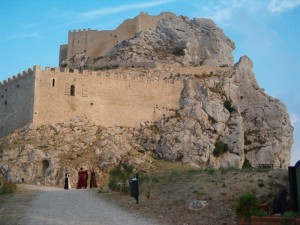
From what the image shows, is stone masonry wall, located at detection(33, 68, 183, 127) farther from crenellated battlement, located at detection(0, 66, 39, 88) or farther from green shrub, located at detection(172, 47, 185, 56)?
green shrub, located at detection(172, 47, 185, 56)

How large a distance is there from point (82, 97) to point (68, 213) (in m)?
22.2

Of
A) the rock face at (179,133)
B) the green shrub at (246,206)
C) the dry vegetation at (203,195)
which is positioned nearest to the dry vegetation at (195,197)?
the dry vegetation at (203,195)

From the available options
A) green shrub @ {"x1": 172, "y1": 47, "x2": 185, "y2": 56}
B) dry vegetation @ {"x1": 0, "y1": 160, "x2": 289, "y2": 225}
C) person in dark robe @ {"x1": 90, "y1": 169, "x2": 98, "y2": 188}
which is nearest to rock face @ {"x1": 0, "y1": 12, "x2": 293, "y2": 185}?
green shrub @ {"x1": 172, "y1": 47, "x2": 185, "y2": 56}

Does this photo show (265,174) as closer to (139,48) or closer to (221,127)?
(221,127)

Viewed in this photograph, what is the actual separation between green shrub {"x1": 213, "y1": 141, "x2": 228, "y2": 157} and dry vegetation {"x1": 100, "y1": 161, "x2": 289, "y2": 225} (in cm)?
1944

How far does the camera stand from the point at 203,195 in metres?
14.2

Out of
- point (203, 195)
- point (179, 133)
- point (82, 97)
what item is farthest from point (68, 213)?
point (179, 133)

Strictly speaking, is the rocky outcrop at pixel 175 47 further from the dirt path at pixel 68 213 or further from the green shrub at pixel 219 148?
the dirt path at pixel 68 213

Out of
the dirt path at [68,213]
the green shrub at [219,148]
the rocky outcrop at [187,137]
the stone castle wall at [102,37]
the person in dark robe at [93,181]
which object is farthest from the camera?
the stone castle wall at [102,37]

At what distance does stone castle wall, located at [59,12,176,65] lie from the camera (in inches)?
2130

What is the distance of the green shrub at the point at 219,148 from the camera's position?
37.2 metres

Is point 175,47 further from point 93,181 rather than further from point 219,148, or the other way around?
point 93,181

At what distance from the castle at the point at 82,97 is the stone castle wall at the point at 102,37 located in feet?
54.7

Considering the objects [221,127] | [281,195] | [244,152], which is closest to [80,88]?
[221,127]
